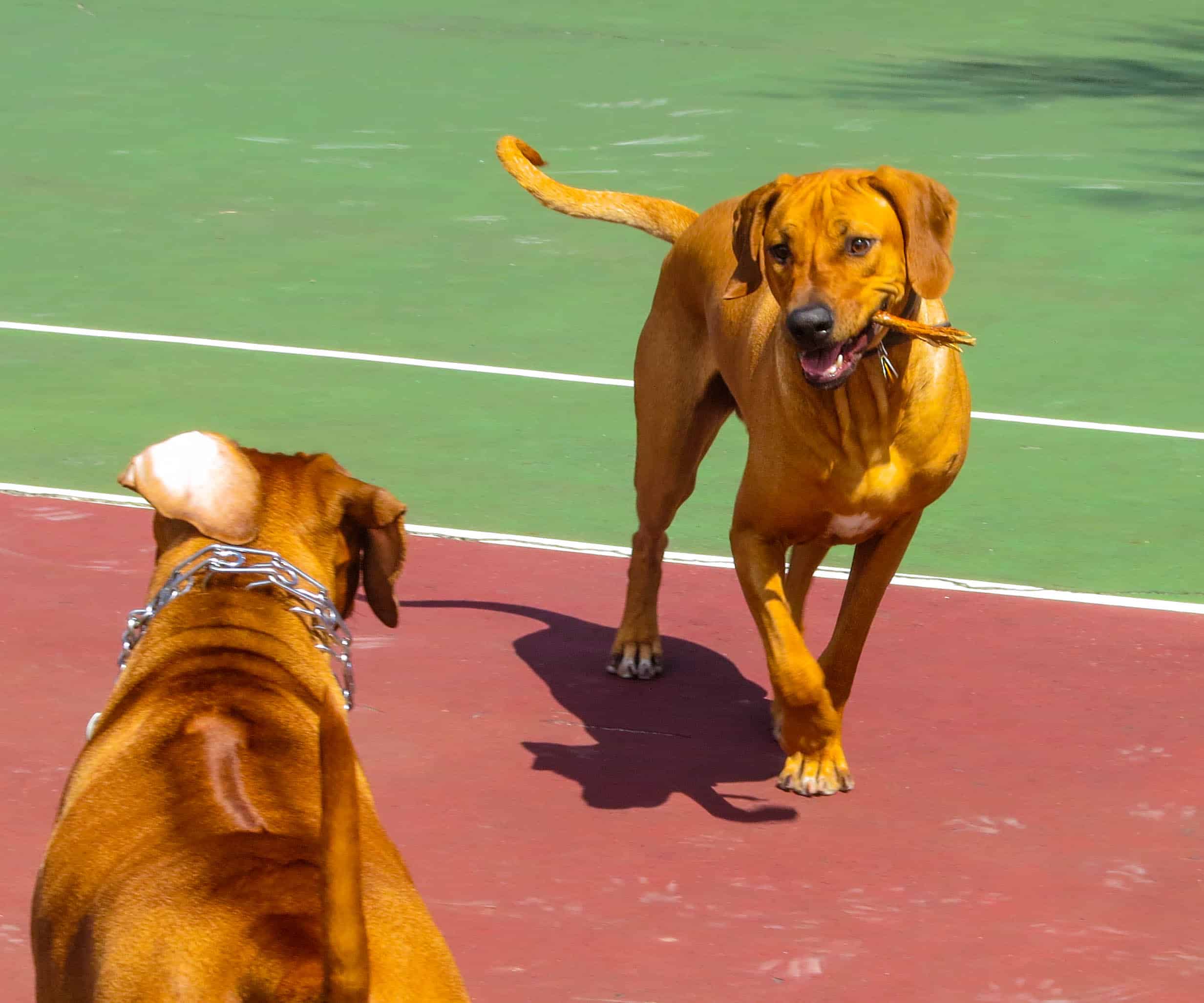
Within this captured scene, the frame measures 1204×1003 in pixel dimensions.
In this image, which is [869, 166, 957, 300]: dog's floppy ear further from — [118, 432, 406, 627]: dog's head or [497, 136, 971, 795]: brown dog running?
[118, 432, 406, 627]: dog's head

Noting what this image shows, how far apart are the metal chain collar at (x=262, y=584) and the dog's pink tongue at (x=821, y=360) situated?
2.03m

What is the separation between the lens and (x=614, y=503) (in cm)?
868

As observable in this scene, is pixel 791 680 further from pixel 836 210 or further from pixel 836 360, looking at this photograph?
pixel 836 210

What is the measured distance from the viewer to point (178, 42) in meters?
19.8

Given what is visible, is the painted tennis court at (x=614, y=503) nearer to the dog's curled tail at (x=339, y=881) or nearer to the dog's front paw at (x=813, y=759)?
the dog's front paw at (x=813, y=759)

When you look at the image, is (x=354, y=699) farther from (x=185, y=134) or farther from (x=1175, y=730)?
(x=185, y=134)

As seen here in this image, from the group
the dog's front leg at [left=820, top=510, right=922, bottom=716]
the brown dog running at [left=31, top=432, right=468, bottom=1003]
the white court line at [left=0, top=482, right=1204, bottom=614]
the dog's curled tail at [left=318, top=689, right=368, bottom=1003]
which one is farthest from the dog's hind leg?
the dog's curled tail at [left=318, top=689, right=368, bottom=1003]

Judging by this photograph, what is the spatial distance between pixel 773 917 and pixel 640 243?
27.8 ft

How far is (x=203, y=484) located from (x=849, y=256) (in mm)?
2391

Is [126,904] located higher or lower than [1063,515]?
higher

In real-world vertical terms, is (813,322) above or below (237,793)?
A: above

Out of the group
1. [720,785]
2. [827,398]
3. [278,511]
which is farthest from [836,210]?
[278,511]

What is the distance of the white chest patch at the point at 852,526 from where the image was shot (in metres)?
5.90

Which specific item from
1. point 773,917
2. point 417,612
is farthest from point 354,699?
point 773,917
